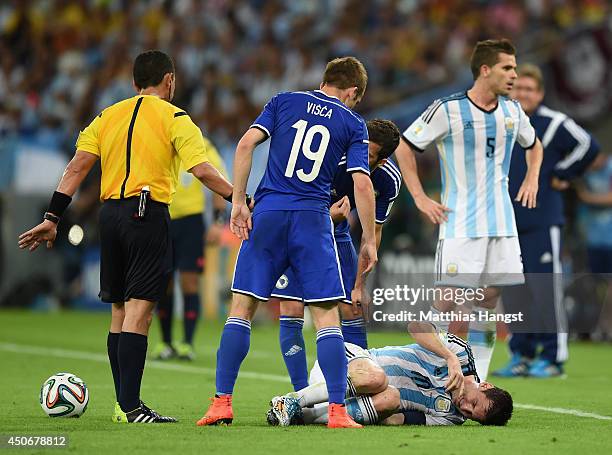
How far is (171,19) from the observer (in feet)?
78.6

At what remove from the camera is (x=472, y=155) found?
9.20 metres

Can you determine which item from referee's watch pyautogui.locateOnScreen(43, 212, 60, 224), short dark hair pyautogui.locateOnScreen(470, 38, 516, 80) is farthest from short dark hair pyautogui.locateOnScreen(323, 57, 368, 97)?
short dark hair pyautogui.locateOnScreen(470, 38, 516, 80)

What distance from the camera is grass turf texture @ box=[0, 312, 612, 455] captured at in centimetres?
654

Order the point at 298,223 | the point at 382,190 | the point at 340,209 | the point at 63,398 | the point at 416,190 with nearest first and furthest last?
1. the point at 298,223
2. the point at 63,398
3. the point at 340,209
4. the point at 382,190
5. the point at 416,190

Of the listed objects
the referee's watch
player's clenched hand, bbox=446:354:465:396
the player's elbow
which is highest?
the player's elbow

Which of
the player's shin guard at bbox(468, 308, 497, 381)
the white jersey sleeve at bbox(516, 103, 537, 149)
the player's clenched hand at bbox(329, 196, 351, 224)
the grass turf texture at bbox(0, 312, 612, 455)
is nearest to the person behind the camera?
the grass turf texture at bbox(0, 312, 612, 455)

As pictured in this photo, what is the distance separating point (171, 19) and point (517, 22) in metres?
7.32

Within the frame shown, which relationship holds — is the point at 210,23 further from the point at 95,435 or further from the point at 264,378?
the point at 95,435

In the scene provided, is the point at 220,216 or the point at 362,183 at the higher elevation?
the point at 220,216

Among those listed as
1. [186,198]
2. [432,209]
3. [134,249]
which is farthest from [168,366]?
[134,249]

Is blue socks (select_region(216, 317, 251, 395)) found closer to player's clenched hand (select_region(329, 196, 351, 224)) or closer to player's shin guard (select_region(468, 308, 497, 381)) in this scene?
player's clenched hand (select_region(329, 196, 351, 224))

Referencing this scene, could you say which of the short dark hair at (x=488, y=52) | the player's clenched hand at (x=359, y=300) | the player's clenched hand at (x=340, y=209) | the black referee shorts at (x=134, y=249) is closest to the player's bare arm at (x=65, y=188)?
the black referee shorts at (x=134, y=249)

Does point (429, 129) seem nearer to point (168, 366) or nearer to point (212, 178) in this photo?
point (212, 178)

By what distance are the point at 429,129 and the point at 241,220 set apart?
2357 mm
